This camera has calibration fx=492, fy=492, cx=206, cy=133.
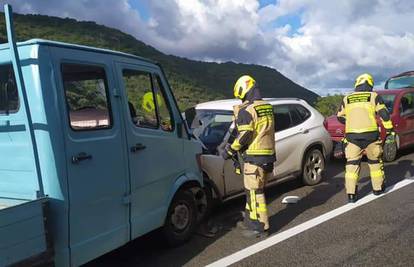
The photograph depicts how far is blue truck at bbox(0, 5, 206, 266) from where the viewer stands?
12.2 feet

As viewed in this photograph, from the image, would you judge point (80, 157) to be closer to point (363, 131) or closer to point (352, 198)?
point (352, 198)

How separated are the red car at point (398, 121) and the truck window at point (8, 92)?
818cm

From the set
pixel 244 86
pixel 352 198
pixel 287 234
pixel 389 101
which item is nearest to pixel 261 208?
pixel 287 234

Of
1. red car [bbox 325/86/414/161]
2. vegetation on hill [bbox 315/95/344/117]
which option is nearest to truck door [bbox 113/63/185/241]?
red car [bbox 325/86/414/161]

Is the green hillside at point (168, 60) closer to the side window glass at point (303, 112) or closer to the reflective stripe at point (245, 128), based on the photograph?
the side window glass at point (303, 112)

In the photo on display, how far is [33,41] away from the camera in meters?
3.83

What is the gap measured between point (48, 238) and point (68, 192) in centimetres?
39

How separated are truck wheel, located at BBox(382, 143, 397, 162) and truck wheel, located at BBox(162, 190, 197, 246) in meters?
6.15

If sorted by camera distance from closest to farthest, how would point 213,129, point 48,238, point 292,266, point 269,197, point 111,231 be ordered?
1. point 48,238
2. point 111,231
3. point 292,266
4. point 213,129
5. point 269,197

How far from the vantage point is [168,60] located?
65438 mm

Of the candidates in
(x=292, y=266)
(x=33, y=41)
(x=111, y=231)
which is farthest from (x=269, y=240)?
(x=33, y=41)

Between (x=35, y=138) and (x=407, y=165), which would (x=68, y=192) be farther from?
(x=407, y=165)

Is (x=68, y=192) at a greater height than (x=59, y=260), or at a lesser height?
greater

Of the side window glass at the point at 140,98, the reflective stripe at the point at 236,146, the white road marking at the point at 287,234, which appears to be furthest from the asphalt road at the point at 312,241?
the side window glass at the point at 140,98
